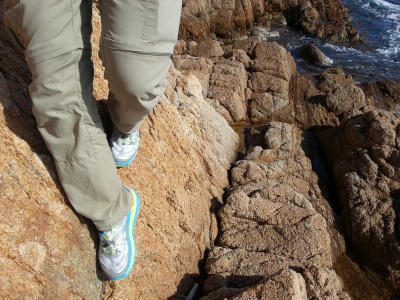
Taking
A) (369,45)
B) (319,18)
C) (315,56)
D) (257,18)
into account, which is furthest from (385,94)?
(257,18)

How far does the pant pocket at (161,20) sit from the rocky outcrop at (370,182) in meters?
4.71

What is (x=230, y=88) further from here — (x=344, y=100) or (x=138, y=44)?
(x=138, y=44)

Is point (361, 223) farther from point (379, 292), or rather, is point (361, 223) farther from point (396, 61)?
point (396, 61)

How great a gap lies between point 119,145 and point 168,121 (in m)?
1.72

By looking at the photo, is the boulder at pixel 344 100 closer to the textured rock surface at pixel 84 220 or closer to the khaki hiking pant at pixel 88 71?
the textured rock surface at pixel 84 220

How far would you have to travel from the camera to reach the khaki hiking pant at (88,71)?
223cm

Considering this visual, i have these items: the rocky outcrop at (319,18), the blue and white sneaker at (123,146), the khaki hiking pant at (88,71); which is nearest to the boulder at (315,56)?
the rocky outcrop at (319,18)

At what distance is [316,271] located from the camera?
4059 mm

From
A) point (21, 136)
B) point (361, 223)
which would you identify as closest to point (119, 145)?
point (21, 136)

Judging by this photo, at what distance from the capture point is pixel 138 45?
7.34 feet

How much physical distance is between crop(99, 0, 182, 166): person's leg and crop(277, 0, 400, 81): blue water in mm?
11804

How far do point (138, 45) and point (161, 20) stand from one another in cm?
19

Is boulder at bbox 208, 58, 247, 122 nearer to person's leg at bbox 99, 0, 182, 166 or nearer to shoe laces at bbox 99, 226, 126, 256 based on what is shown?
shoe laces at bbox 99, 226, 126, 256

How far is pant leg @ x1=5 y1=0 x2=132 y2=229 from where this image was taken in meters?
2.31
